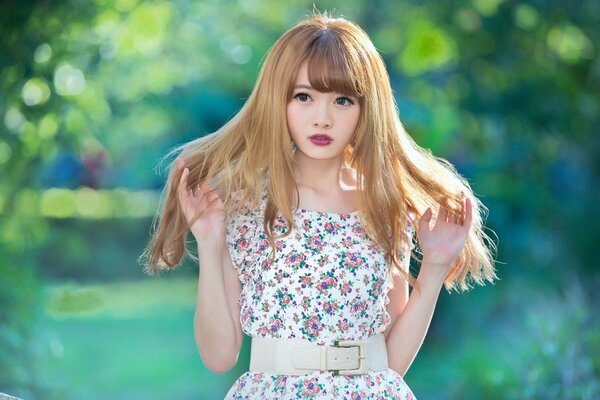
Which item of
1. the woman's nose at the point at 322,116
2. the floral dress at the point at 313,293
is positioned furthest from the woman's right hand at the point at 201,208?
the woman's nose at the point at 322,116

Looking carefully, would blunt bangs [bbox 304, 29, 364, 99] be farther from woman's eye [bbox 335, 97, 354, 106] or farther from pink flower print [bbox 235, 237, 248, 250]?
pink flower print [bbox 235, 237, 248, 250]

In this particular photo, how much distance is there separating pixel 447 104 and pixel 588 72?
0.88m

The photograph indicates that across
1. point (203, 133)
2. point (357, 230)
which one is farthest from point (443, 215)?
point (203, 133)

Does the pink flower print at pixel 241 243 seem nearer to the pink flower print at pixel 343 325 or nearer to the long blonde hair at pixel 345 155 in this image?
the long blonde hair at pixel 345 155

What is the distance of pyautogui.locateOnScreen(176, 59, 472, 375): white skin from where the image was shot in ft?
9.09

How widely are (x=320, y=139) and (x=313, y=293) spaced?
0.37m

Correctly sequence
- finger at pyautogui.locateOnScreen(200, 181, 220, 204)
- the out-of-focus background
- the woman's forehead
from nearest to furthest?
the woman's forehead < finger at pyautogui.locateOnScreen(200, 181, 220, 204) < the out-of-focus background

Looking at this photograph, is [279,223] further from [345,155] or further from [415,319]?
[415,319]

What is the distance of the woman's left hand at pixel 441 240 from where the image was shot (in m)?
2.97

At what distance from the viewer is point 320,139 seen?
2.79 metres

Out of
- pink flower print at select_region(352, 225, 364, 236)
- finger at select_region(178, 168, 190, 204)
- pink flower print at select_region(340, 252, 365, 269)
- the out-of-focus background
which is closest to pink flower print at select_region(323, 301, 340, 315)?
pink flower print at select_region(340, 252, 365, 269)

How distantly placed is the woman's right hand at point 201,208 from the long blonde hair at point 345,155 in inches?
1.3

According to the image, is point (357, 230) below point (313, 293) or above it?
above

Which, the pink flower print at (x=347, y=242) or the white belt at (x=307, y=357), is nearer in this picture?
the white belt at (x=307, y=357)
